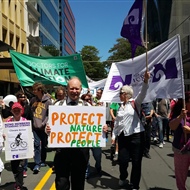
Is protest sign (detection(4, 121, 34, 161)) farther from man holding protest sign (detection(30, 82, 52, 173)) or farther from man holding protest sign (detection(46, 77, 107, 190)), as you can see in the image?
man holding protest sign (detection(46, 77, 107, 190))

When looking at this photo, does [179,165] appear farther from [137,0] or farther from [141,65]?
[137,0]

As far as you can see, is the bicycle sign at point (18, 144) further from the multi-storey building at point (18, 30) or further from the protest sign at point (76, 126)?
the multi-storey building at point (18, 30)

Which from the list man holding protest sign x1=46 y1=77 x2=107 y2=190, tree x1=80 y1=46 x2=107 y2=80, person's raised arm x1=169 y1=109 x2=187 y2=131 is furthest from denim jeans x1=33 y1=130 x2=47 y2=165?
tree x1=80 y1=46 x2=107 y2=80

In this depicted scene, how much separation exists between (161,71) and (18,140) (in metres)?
2.70

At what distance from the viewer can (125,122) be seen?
535 cm

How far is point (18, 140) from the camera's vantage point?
553 cm

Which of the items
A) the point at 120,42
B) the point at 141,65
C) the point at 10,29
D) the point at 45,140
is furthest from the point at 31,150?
the point at 120,42

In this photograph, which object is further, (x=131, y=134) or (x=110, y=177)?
(x=110, y=177)

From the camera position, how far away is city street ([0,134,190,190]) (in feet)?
18.8

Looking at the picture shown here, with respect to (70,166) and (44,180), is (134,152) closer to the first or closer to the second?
(70,166)

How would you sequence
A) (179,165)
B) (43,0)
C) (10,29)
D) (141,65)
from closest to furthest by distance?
(179,165) → (141,65) → (10,29) → (43,0)

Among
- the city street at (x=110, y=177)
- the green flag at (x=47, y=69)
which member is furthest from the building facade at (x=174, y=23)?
the city street at (x=110, y=177)

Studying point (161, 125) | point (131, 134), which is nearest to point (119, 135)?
point (131, 134)

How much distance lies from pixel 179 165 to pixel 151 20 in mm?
44545
